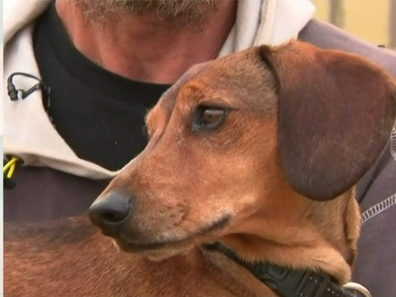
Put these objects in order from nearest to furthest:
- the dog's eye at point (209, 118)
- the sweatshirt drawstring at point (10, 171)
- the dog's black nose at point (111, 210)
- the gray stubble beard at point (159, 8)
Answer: the dog's black nose at point (111, 210) < the dog's eye at point (209, 118) < the sweatshirt drawstring at point (10, 171) < the gray stubble beard at point (159, 8)

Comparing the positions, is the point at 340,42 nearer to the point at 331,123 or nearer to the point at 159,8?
the point at 159,8

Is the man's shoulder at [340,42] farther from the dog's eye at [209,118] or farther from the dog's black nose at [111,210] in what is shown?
the dog's black nose at [111,210]

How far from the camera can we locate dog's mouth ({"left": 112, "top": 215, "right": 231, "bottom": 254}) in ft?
3.66

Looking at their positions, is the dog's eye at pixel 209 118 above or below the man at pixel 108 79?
above

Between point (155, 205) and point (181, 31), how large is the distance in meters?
0.76

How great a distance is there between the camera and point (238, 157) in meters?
1.20

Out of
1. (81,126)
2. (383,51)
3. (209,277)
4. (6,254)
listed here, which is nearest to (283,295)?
(209,277)

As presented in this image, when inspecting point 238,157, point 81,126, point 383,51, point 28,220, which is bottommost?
point 28,220

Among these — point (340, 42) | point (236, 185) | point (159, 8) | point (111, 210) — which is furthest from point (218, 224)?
point (340, 42)

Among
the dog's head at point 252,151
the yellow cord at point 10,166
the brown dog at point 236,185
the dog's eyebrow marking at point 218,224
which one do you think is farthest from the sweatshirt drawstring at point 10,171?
the dog's eyebrow marking at point 218,224

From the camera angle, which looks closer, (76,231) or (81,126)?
(76,231)

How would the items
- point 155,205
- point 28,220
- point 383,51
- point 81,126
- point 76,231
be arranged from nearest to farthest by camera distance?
point 155,205 < point 76,231 < point 28,220 < point 81,126 < point 383,51

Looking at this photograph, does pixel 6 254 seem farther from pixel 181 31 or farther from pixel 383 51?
pixel 383 51

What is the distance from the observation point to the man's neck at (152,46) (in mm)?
1770
